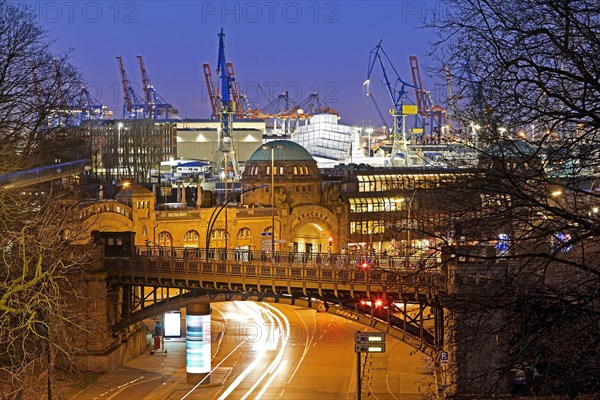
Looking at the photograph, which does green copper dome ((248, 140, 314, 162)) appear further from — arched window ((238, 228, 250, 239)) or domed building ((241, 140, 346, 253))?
arched window ((238, 228, 250, 239))

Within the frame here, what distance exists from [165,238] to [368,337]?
46.1 m

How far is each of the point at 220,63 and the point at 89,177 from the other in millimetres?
40320

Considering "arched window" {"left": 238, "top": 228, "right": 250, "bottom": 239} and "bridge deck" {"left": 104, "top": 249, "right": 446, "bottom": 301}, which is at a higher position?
"arched window" {"left": 238, "top": 228, "right": 250, "bottom": 239}

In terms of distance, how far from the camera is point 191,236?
89.7 m

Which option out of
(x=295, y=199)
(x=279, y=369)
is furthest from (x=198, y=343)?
(x=295, y=199)

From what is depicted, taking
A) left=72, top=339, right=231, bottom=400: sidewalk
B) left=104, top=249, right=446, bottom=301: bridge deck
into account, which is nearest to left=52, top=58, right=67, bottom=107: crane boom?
left=104, top=249, right=446, bottom=301: bridge deck

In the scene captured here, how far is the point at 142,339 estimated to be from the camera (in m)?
67.9

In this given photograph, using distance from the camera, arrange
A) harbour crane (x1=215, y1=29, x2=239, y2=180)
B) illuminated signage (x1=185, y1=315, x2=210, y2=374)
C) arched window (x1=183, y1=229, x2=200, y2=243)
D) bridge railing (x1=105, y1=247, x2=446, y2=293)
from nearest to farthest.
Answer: bridge railing (x1=105, y1=247, x2=446, y2=293), illuminated signage (x1=185, y1=315, x2=210, y2=374), arched window (x1=183, y1=229, x2=200, y2=243), harbour crane (x1=215, y1=29, x2=239, y2=180)

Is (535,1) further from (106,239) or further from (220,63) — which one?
(220,63)

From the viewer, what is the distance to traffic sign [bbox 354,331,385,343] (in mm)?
43344

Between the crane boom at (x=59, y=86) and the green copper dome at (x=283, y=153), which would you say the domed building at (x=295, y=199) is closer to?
the green copper dome at (x=283, y=153)

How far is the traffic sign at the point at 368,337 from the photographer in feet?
142

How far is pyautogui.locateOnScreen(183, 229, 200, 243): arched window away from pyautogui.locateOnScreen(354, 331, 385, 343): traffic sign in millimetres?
45873

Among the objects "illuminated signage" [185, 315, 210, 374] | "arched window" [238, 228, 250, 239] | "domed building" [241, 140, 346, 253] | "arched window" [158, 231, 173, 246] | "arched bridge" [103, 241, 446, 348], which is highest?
"domed building" [241, 140, 346, 253]
